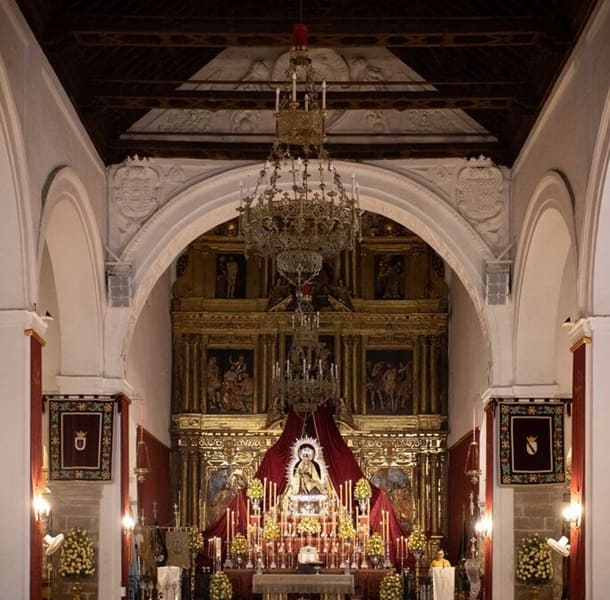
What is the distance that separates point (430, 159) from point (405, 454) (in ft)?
34.5

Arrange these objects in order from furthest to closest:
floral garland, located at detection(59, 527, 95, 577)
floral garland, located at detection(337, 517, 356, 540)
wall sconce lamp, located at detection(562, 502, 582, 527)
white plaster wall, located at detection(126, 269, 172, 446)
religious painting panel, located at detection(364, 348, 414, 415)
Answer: religious painting panel, located at detection(364, 348, 414, 415) → floral garland, located at detection(337, 517, 356, 540) → white plaster wall, located at detection(126, 269, 172, 446) → floral garland, located at detection(59, 527, 95, 577) → wall sconce lamp, located at detection(562, 502, 582, 527)

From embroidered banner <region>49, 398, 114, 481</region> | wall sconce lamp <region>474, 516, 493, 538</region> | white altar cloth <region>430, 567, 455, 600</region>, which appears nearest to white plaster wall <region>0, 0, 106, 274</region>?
embroidered banner <region>49, 398, 114, 481</region>

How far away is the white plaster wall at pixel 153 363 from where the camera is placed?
2375cm

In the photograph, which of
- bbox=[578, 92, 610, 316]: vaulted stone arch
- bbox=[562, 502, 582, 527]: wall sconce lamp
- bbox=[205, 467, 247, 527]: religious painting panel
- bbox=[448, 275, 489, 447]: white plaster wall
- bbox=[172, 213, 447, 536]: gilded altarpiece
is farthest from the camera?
bbox=[172, 213, 447, 536]: gilded altarpiece

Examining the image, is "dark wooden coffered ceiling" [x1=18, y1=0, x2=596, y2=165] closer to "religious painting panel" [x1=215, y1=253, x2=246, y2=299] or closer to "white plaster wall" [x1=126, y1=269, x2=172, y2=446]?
"white plaster wall" [x1=126, y1=269, x2=172, y2=446]

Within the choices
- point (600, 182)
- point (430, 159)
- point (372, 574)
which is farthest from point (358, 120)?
point (372, 574)

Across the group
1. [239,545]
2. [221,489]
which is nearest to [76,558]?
[239,545]

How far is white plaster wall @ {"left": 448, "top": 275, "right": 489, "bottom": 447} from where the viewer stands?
2402 centimetres

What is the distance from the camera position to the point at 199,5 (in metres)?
16.9

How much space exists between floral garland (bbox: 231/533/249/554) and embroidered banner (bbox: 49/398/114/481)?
6.94 meters

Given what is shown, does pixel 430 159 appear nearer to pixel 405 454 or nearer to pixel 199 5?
pixel 199 5

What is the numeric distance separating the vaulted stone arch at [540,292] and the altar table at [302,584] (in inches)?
271

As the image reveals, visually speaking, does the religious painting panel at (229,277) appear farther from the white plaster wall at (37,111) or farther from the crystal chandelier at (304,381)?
the white plaster wall at (37,111)

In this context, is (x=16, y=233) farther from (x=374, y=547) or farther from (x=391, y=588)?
(x=374, y=547)
